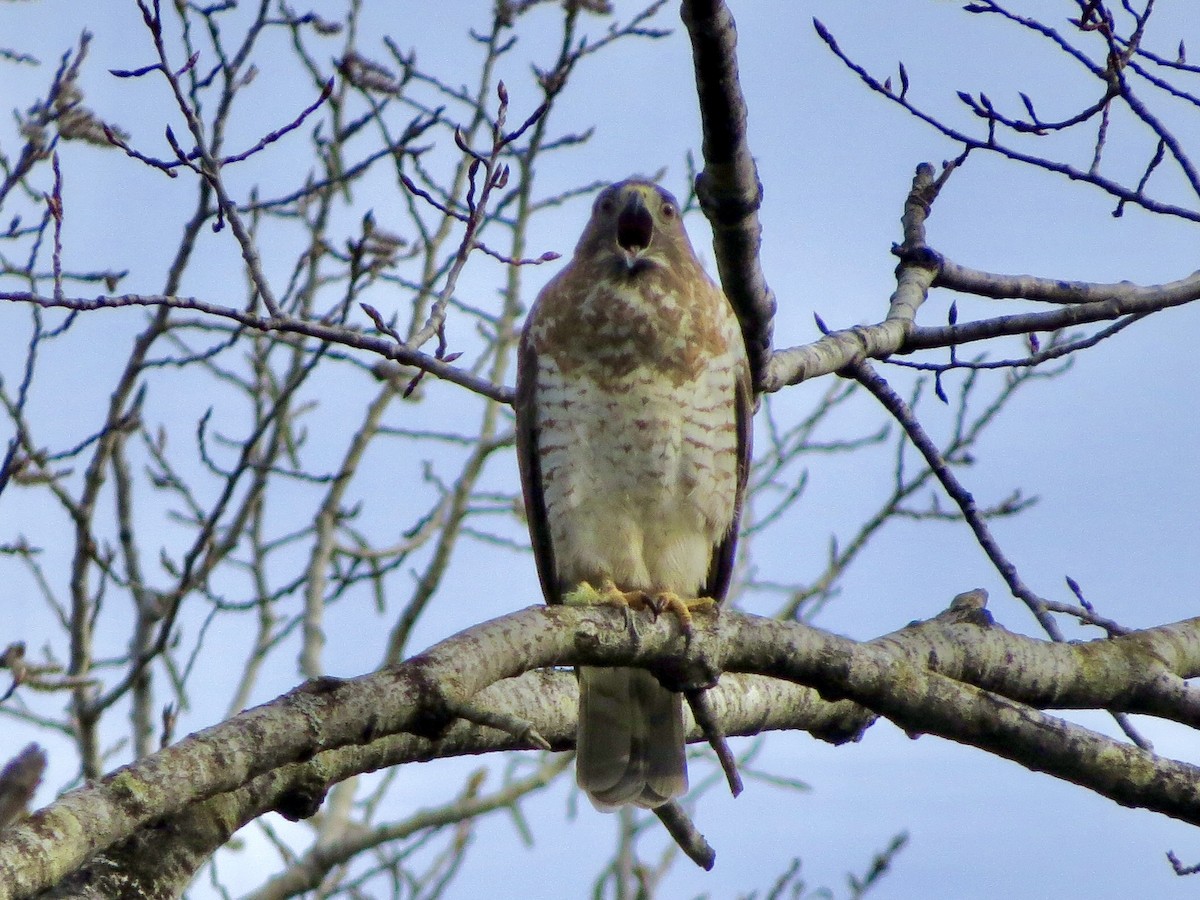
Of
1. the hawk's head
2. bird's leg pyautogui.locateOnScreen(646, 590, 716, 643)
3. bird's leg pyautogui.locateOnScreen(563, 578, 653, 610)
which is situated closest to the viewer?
bird's leg pyautogui.locateOnScreen(646, 590, 716, 643)

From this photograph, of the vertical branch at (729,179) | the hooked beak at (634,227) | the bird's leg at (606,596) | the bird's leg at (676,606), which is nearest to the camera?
the vertical branch at (729,179)

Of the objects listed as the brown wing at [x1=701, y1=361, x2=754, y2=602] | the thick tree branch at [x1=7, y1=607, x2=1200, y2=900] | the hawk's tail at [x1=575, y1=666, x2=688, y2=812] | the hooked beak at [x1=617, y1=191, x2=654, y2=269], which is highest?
the hooked beak at [x1=617, y1=191, x2=654, y2=269]

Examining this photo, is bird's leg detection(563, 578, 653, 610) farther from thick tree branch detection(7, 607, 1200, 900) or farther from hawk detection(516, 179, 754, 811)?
thick tree branch detection(7, 607, 1200, 900)

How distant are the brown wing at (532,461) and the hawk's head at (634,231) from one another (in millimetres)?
465

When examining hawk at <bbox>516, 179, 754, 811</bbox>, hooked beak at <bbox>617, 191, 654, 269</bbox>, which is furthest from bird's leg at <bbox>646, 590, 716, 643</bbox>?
hooked beak at <bbox>617, 191, 654, 269</bbox>

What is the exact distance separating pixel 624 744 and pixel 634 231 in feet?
6.06

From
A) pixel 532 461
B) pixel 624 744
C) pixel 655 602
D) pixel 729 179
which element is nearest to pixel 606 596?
pixel 655 602

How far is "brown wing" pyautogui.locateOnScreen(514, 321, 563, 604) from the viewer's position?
15.3 feet

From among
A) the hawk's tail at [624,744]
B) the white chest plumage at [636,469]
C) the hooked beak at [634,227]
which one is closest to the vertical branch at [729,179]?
the white chest plumage at [636,469]

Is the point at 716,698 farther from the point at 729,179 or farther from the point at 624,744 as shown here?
the point at 729,179

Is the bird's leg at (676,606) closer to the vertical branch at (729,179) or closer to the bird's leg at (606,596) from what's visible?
the bird's leg at (606,596)

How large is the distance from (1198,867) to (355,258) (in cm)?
331

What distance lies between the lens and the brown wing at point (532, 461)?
4652 mm

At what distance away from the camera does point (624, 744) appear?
4.46 metres
